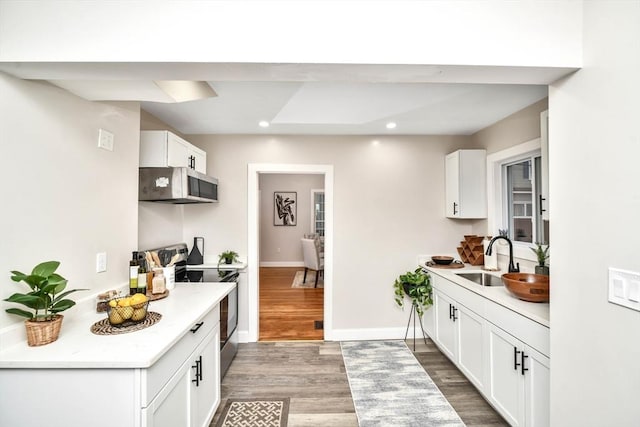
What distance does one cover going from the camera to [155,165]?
2.59 metres

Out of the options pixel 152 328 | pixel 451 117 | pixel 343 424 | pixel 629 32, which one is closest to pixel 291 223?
pixel 451 117

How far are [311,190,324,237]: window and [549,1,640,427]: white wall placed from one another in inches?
281

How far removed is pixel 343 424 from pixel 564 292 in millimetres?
1599

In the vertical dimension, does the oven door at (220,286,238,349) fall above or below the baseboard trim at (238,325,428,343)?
above

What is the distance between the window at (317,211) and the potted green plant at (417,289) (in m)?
5.00

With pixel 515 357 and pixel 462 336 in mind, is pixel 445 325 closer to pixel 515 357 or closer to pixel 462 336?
pixel 462 336

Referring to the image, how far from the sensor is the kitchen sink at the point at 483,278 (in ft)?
9.75

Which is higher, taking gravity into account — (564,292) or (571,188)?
(571,188)

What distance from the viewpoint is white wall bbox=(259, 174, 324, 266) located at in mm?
8406

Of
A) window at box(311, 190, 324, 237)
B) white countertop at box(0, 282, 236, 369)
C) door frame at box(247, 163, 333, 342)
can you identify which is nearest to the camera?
white countertop at box(0, 282, 236, 369)

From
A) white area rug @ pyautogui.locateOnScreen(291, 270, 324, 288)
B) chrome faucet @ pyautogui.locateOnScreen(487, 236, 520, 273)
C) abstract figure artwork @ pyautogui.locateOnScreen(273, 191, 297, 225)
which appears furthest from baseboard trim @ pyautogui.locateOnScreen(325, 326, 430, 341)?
abstract figure artwork @ pyautogui.locateOnScreen(273, 191, 297, 225)

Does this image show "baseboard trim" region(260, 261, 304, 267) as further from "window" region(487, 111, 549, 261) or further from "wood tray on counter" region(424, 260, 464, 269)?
"window" region(487, 111, 549, 261)

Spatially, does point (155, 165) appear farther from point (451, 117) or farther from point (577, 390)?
point (577, 390)

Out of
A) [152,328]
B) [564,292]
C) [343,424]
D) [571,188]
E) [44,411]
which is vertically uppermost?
[571,188]
